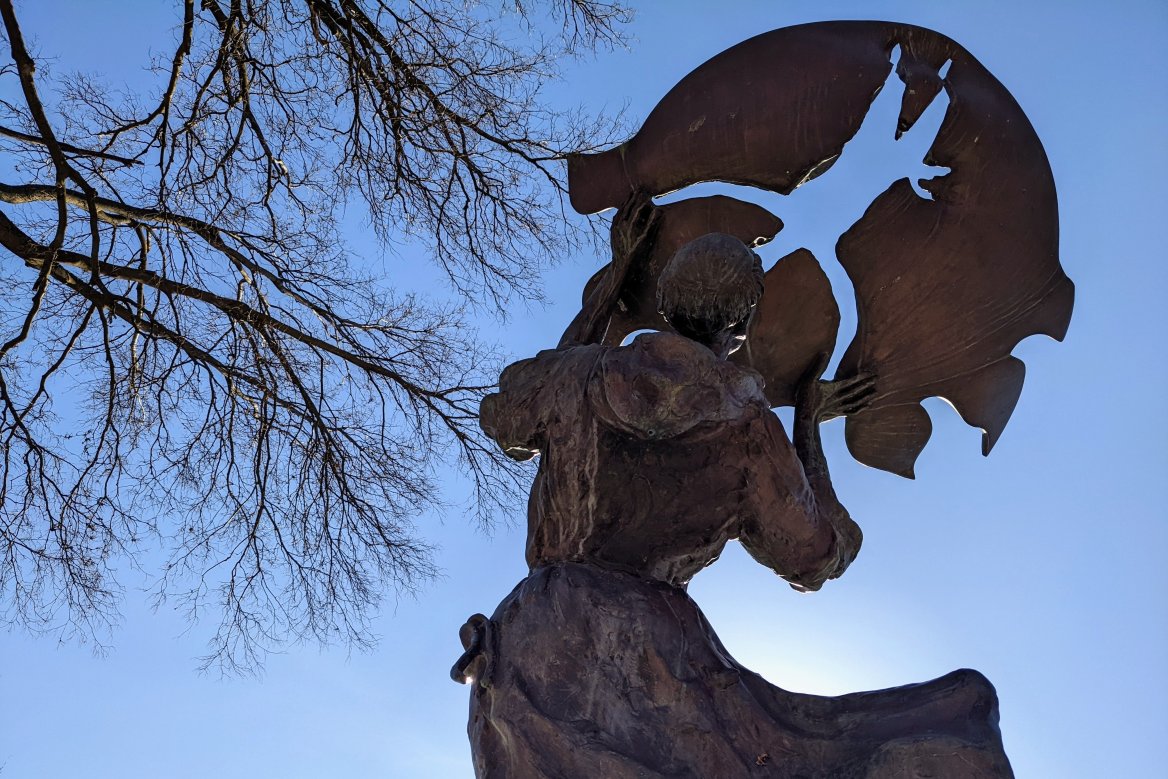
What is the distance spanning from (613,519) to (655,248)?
3.18ft

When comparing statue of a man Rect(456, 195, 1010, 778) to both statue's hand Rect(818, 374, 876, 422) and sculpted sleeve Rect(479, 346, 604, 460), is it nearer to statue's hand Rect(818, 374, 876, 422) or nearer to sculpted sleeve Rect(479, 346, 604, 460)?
sculpted sleeve Rect(479, 346, 604, 460)

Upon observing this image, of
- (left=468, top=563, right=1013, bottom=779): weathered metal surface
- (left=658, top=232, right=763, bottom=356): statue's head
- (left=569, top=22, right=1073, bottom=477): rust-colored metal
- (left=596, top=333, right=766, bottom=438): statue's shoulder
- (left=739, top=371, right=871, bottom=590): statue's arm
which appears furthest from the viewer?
(left=569, top=22, right=1073, bottom=477): rust-colored metal

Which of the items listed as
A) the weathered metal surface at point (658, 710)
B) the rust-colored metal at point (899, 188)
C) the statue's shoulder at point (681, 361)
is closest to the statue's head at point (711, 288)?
the statue's shoulder at point (681, 361)

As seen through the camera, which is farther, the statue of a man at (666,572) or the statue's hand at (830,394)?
the statue's hand at (830,394)

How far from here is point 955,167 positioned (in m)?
3.38

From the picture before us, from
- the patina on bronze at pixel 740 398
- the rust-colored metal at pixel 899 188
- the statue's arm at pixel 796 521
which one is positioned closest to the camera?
the patina on bronze at pixel 740 398

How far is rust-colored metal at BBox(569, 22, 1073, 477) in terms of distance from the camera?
11.0ft

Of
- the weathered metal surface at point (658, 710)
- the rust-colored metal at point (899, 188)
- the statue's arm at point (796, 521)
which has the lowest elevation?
the weathered metal surface at point (658, 710)

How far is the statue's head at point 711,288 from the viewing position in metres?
2.94

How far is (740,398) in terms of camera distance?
2.74 metres

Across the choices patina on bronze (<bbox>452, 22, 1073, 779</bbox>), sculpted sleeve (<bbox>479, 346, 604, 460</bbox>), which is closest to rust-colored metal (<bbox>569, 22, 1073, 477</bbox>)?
patina on bronze (<bbox>452, 22, 1073, 779</bbox>)

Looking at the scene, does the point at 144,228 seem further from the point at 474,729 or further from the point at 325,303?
the point at 474,729

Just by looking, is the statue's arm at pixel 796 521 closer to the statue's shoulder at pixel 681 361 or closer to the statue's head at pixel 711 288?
the statue's shoulder at pixel 681 361

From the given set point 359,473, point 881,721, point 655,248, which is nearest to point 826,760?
point 881,721
